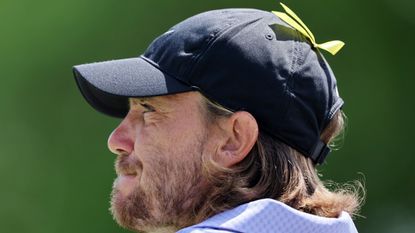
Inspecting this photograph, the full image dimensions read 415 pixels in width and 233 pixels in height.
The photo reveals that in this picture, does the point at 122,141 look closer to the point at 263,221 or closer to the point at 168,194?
the point at 168,194

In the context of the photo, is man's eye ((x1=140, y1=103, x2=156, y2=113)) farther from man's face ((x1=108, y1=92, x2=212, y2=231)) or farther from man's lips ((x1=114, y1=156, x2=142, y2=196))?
man's lips ((x1=114, y1=156, x2=142, y2=196))

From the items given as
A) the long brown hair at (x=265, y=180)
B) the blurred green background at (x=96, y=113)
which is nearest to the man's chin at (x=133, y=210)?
the long brown hair at (x=265, y=180)

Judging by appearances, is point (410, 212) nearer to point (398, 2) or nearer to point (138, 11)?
point (398, 2)

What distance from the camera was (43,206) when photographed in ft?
16.7

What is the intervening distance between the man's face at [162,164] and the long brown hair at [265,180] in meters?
0.03

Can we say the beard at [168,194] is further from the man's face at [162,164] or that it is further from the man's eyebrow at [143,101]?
the man's eyebrow at [143,101]

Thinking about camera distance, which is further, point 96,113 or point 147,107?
point 96,113

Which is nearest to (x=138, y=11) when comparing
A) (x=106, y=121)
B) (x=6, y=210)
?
(x=106, y=121)

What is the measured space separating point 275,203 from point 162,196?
0.28 meters

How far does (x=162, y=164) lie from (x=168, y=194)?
7 cm

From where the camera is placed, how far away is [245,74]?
181cm

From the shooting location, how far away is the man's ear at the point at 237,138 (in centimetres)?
183

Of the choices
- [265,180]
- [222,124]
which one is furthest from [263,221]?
[222,124]

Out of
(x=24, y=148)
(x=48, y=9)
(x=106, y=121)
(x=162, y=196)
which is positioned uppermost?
(x=162, y=196)
